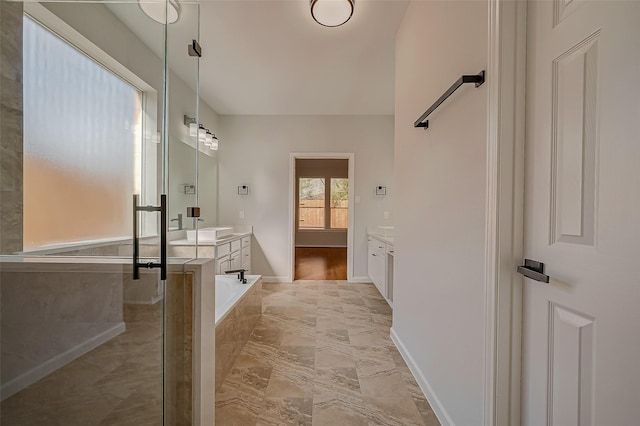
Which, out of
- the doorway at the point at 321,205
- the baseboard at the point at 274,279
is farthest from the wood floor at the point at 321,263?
the baseboard at the point at 274,279

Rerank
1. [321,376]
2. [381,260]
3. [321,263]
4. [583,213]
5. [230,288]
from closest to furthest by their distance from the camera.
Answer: [583,213], [321,376], [230,288], [381,260], [321,263]

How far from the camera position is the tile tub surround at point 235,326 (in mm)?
1812

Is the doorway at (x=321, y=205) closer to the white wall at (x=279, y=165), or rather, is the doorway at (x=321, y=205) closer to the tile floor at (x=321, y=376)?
the white wall at (x=279, y=165)

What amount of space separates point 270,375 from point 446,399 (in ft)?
3.68

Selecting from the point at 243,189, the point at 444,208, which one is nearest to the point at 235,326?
the point at 444,208

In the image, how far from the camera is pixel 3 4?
1354 mm

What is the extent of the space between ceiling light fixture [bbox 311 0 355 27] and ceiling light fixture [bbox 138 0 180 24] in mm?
924

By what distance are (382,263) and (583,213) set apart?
2.62 meters

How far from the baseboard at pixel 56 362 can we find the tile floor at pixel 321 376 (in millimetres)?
747

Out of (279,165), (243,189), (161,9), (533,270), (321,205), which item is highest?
(161,9)

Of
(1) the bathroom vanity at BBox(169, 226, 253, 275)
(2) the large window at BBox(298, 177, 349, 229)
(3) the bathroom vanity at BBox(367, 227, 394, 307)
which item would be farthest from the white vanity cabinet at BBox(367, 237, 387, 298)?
(2) the large window at BBox(298, 177, 349, 229)

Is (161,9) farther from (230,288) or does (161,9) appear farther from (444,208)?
(230,288)

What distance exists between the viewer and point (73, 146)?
5.62 feet

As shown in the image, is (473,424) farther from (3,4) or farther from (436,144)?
(3,4)
